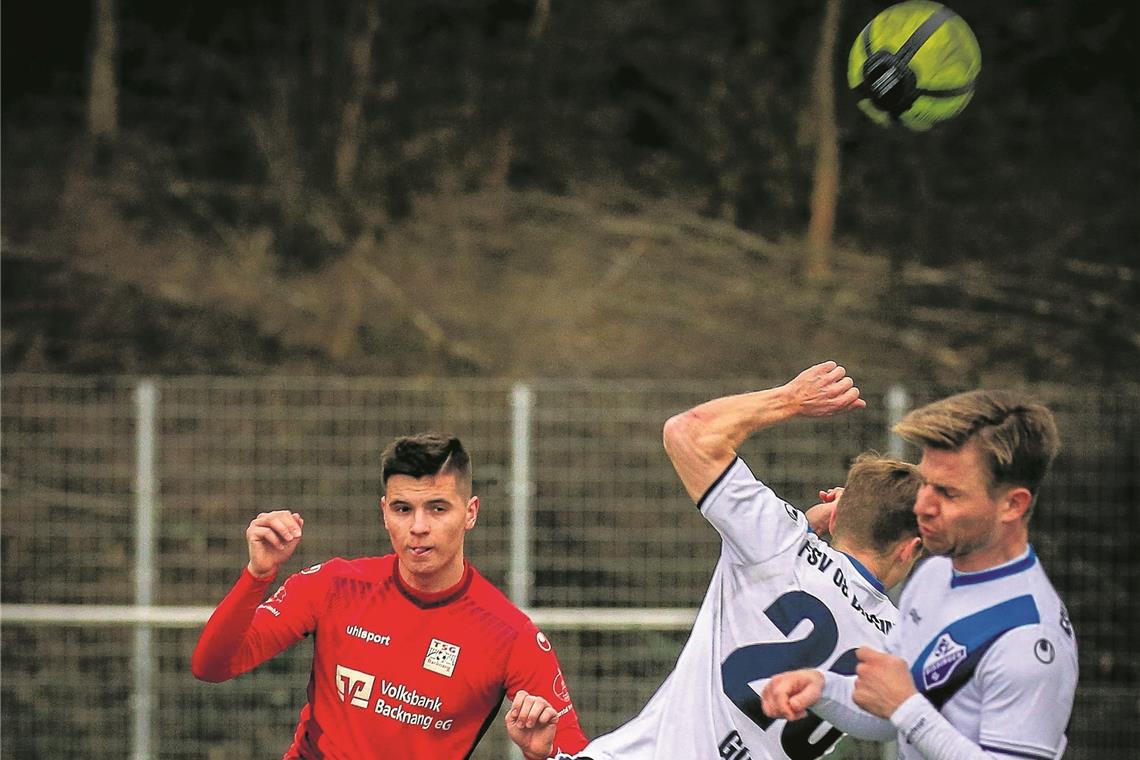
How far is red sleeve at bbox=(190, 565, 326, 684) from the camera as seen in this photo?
3.87 m

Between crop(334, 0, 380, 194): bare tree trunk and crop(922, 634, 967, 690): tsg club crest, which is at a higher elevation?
crop(334, 0, 380, 194): bare tree trunk

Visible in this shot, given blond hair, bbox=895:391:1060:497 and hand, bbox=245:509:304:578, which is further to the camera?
hand, bbox=245:509:304:578

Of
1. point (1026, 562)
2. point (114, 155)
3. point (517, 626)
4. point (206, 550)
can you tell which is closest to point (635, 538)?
point (206, 550)

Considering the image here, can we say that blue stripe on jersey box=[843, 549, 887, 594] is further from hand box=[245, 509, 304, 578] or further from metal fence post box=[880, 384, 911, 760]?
metal fence post box=[880, 384, 911, 760]

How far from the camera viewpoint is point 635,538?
8219mm

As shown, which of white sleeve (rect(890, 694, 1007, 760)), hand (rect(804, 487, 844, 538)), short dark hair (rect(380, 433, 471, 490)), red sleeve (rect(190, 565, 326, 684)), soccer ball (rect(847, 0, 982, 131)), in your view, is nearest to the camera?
white sleeve (rect(890, 694, 1007, 760))

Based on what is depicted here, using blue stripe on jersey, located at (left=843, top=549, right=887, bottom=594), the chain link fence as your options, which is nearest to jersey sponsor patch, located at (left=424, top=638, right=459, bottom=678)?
blue stripe on jersey, located at (left=843, top=549, right=887, bottom=594)

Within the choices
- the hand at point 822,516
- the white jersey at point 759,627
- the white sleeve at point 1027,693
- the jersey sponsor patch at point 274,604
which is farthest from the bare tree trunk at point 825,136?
the white sleeve at point 1027,693

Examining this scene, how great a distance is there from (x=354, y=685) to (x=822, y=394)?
153 centimetres

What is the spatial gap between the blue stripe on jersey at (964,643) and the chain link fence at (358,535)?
175 inches

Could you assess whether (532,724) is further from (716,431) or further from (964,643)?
(964,643)

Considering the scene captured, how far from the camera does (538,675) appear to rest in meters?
4.09

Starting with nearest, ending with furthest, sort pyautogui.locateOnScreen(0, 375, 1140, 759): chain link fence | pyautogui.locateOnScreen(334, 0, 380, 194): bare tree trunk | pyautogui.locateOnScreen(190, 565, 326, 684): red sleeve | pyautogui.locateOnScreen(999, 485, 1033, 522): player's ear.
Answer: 1. pyautogui.locateOnScreen(999, 485, 1033, 522): player's ear
2. pyautogui.locateOnScreen(190, 565, 326, 684): red sleeve
3. pyautogui.locateOnScreen(0, 375, 1140, 759): chain link fence
4. pyautogui.locateOnScreen(334, 0, 380, 194): bare tree trunk

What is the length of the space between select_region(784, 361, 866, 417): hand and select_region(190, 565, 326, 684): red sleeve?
1.35m
